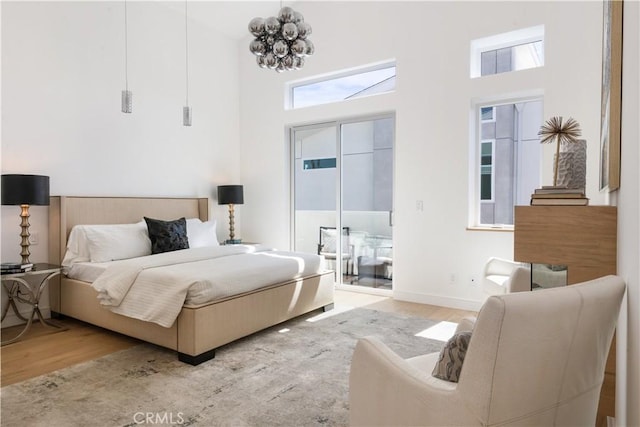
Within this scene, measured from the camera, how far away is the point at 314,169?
5.66 meters

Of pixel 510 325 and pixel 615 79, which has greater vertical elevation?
pixel 615 79

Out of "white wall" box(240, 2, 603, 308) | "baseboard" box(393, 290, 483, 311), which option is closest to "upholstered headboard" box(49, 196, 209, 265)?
"white wall" box(240, 2, 603, 308)

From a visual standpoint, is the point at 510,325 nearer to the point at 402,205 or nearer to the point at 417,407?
the point at 417,407

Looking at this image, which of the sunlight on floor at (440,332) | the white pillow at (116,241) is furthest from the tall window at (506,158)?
the white pillow at (116,241)

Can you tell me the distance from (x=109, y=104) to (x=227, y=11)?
2093 millimetres

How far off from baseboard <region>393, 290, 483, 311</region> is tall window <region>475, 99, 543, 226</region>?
34.9 inches

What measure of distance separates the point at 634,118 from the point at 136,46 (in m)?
5.01

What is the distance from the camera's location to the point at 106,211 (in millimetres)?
4371

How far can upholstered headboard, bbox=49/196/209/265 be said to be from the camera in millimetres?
3982

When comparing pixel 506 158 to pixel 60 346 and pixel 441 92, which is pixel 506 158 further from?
pixel 60 346

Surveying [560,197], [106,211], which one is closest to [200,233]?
[106,211]

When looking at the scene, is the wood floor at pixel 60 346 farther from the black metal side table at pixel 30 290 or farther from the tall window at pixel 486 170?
the tall window at pixel 486 170

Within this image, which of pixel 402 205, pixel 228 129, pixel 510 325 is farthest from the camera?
pixel 228 129

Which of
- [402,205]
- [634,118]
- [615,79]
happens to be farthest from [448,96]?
[634,118]
